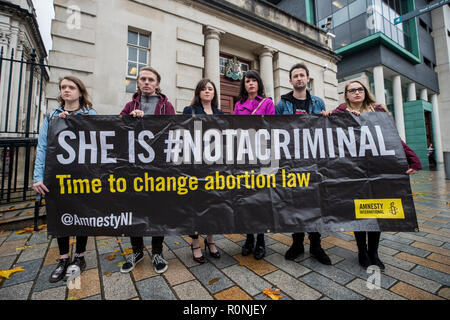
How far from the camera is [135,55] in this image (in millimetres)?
6648

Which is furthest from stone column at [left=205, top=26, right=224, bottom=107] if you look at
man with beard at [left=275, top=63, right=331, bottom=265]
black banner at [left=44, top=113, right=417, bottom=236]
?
black banner at [left=44, top=113, right=417, bottom=236]

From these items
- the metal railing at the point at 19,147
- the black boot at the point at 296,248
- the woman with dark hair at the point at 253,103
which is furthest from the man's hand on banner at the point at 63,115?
the black boot at the point at 296,248

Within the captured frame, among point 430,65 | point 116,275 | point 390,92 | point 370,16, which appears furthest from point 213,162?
point 430,65

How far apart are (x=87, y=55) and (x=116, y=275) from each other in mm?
6263

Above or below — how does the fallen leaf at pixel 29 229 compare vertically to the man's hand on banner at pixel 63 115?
below

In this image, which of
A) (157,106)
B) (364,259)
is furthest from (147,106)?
(364,259)

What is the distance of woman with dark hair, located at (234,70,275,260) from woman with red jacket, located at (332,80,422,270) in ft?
2.81

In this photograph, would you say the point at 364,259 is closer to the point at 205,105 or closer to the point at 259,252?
the point at 259,252

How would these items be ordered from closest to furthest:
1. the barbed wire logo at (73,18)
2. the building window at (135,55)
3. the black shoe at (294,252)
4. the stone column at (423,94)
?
the black shoe at (294,252) < the barbed wire logo at (73,18) < the building window at (135,55) < the stone column at (423,94)

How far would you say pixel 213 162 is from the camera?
240 cm

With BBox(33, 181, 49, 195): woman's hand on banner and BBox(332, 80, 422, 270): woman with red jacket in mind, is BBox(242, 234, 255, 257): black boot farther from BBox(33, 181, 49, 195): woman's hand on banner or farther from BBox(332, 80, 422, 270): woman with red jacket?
BBox(33, 181, 49, 195): woman's hand on banner

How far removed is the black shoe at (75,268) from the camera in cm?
211

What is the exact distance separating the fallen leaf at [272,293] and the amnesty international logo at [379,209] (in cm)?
121

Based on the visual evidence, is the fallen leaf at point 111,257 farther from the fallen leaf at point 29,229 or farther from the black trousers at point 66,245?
the fallen leaf at point 29,229
